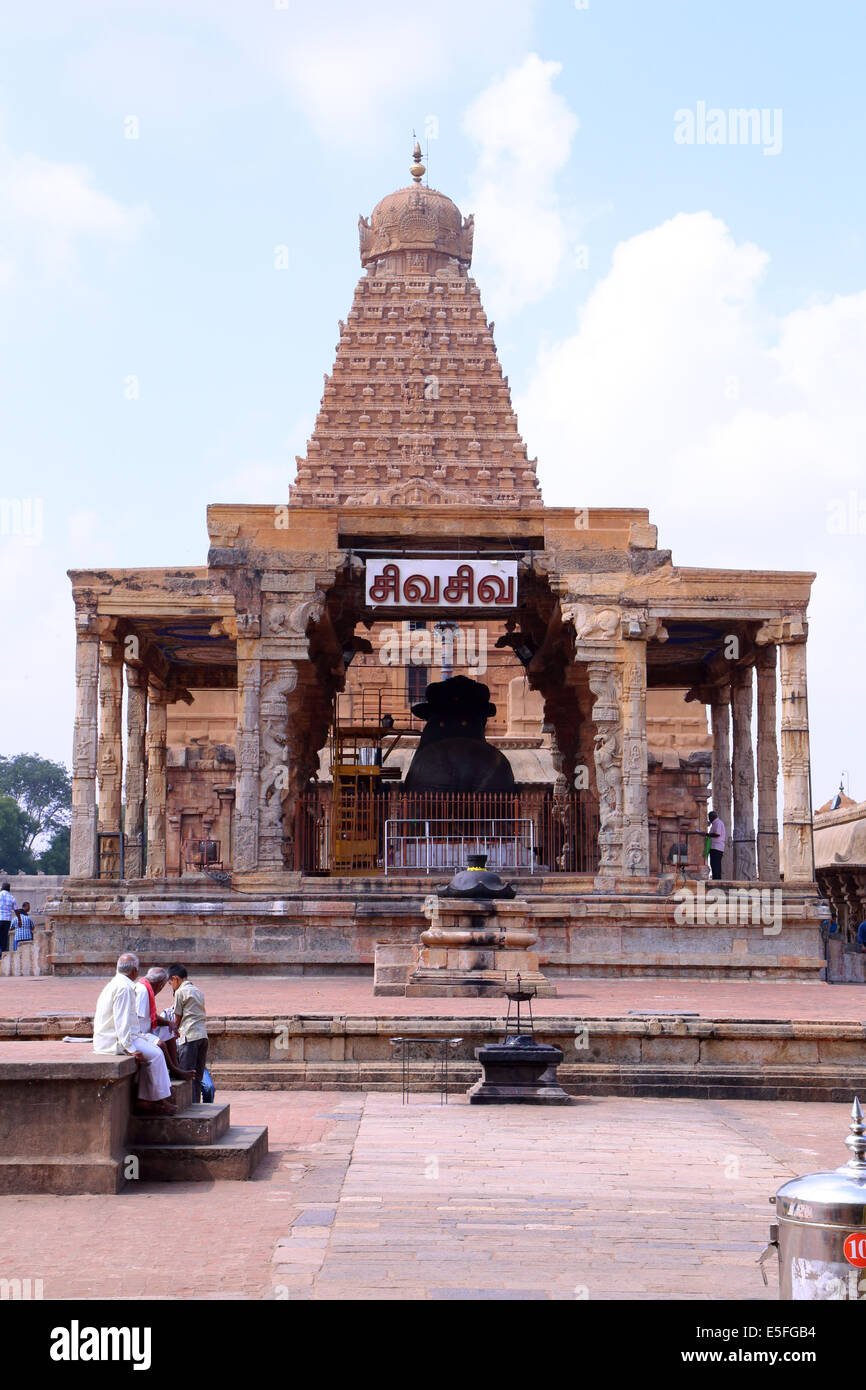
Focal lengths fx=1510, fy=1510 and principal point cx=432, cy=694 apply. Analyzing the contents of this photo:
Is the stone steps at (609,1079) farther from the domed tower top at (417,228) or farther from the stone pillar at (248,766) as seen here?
the domed tower top at (417,228)

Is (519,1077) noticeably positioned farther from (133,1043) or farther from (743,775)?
(743,775)

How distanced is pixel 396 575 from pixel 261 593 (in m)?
2.27

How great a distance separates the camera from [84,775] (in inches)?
926

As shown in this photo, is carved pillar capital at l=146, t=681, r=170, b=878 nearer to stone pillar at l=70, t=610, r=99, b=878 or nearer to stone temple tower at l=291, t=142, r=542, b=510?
stone pillar at l=70, t=610, r=99, b=878

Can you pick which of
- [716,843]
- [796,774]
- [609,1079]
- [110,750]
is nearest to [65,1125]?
[609,1079]

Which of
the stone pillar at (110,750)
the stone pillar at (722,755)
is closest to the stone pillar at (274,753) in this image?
the stone pillar at (110,750)

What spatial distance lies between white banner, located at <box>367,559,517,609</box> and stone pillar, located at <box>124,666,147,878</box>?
681 centimetres

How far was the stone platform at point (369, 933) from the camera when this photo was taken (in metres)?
22.2

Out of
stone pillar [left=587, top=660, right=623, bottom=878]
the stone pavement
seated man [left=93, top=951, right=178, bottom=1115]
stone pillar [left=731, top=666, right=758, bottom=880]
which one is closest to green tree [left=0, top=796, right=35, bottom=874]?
stone pillar [left=731, top=666, right=758, bottom=880]

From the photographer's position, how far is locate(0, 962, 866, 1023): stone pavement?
1480cm

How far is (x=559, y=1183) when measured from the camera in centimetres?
874

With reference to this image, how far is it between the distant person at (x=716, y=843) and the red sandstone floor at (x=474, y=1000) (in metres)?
5.73

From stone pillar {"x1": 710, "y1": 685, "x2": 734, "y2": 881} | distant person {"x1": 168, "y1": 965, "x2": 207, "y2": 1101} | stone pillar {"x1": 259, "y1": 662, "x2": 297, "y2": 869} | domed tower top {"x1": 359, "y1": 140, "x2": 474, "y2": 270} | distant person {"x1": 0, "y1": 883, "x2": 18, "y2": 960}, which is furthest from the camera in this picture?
domed tower top {"x1": 359, "y1": 140, "x2": 474, "y2": 270}
